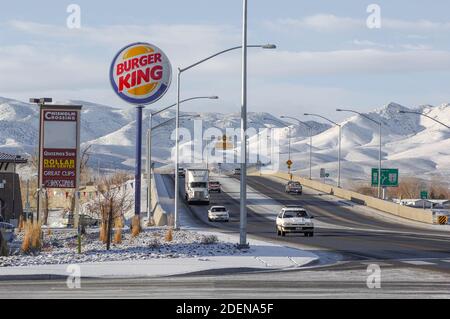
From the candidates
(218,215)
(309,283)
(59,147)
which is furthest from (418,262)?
(218,215)

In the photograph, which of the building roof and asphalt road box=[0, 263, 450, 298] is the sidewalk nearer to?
asphalt road box=[0, 263, 450, 298]

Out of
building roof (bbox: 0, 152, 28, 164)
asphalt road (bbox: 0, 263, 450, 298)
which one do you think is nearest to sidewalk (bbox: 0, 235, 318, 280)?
asphalt road (bbox: 0, 263, 450, 298)

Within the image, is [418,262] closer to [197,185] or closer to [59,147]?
[59,147]

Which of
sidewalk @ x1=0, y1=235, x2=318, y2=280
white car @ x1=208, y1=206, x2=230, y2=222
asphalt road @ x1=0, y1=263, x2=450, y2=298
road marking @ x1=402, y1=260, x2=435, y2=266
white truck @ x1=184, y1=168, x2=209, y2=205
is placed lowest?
white car @ x1=208, y1=206, x2=230, y2=222

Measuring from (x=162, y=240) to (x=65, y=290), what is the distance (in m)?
19.9

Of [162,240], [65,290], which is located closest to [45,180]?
[162,240]

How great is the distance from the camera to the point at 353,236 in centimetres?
5778

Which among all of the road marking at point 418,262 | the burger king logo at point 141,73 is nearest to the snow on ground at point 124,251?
the road marking at point 418,262

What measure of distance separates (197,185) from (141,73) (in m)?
46.2

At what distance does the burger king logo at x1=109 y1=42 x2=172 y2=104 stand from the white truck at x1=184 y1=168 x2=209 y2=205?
A: 144 ft

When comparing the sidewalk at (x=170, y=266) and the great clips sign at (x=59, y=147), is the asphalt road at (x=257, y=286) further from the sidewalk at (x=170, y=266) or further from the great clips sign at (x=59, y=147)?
the great clips sign at (x=59, y=147)

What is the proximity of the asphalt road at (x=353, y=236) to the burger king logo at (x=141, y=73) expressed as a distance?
9996 mm

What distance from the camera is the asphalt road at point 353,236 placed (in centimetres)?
3919

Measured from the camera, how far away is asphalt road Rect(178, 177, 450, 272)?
3919 centimetres
